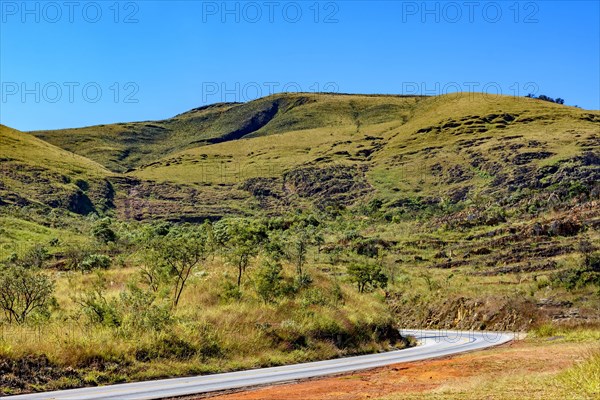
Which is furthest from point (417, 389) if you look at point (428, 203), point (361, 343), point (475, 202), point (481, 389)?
point (428, 203)

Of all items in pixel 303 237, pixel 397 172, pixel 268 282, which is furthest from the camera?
pixel 397 172

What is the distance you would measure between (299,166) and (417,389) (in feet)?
534

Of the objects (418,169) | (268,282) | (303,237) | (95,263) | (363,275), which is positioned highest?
(418,169)

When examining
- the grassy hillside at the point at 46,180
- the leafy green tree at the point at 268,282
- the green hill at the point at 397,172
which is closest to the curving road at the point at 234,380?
the leafy green tree at the point at 268,282

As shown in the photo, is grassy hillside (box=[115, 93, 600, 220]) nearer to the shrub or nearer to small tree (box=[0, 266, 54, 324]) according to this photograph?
the shrub

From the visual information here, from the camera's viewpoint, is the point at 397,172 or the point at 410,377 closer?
the point at 410,377

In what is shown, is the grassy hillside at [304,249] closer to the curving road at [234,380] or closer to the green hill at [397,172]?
the green hill at [397,172]

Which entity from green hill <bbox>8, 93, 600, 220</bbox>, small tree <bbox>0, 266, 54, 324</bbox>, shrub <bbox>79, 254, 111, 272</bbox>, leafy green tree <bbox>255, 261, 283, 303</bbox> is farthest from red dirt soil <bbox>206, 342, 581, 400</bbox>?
green hill <bbox>8, 93, 600, 220</bbox>

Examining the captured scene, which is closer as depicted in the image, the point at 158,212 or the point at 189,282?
the point at 189,282

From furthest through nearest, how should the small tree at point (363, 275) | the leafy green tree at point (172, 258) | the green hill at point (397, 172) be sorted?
the green hill at point (397, 172)
the small tree at point (363, 275)
the leafy green tree at point (172, 258)

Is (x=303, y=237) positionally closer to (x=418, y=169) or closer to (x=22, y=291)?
(x=22, y=291)

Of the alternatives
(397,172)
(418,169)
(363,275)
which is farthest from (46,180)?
(363,275)

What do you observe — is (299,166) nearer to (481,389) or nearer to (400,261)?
(400,261)

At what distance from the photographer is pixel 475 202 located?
375 feet
